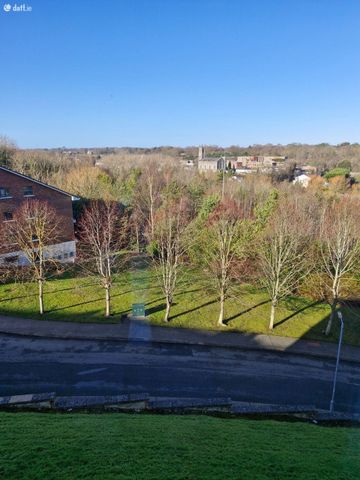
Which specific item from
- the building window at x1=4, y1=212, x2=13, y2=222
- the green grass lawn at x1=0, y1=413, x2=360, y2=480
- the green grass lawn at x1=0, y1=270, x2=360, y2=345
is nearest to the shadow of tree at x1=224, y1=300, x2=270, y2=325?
the green grass lawn at x1=0, y1=270, x2=360, y2=345

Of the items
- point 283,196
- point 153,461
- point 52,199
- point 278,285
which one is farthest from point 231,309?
point 283,196

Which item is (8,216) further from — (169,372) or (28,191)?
(169,372)

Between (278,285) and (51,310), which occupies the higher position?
(278,285)

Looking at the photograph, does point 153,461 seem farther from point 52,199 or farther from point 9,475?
point 52,199

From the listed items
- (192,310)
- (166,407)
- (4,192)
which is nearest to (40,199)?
(4,192)

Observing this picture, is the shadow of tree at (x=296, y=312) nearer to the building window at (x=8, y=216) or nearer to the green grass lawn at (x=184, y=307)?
the green grass lawn at (x=184, y=307)

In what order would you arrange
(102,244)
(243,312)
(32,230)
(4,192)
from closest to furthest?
(243,312), (102,244), (32,230), (4,192)

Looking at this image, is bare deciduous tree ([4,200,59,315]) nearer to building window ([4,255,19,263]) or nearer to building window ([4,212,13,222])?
building window ([4,255,19,263])
